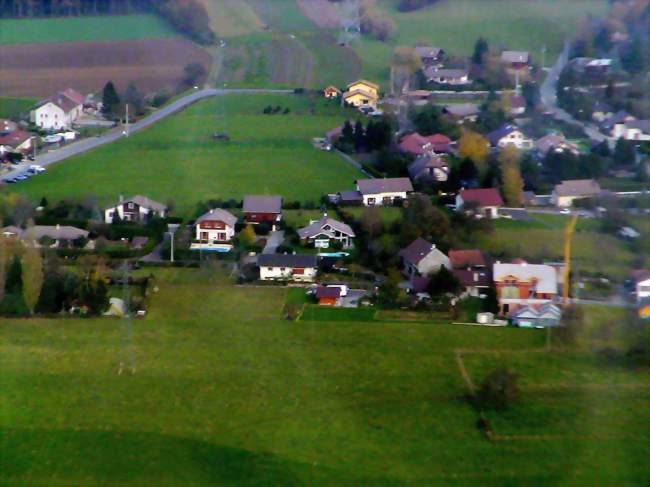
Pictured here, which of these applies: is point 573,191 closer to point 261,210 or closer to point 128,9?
point 261,210

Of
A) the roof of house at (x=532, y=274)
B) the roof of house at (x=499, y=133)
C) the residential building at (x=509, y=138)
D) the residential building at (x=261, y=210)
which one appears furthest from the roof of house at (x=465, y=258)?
the roof of house at (x=499, y=133)

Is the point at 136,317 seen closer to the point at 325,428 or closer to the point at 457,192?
the point at 325,428

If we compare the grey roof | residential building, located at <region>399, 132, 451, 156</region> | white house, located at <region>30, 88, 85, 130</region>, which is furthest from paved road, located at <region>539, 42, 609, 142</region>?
white house, located at <region>30, 88, 85, 130</region>

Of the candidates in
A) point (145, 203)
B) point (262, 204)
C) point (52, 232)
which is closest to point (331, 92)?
point (262, 204)

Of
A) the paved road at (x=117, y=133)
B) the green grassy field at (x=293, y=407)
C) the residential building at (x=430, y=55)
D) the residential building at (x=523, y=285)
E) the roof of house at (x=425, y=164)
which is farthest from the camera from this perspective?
the residential building at (x=430, y=55)

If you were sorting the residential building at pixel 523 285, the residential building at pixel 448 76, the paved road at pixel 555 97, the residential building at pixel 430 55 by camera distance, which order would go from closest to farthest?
the residential building at pixel 523 285
the paved road at pixel 555 97
the residential building at pixel 430 55
the residential building at pixel 448 76

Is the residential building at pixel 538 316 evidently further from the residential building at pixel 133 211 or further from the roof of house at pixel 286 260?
the residential building at pixel 133 211

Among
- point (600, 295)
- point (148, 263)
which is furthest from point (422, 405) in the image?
point (148, 263)
